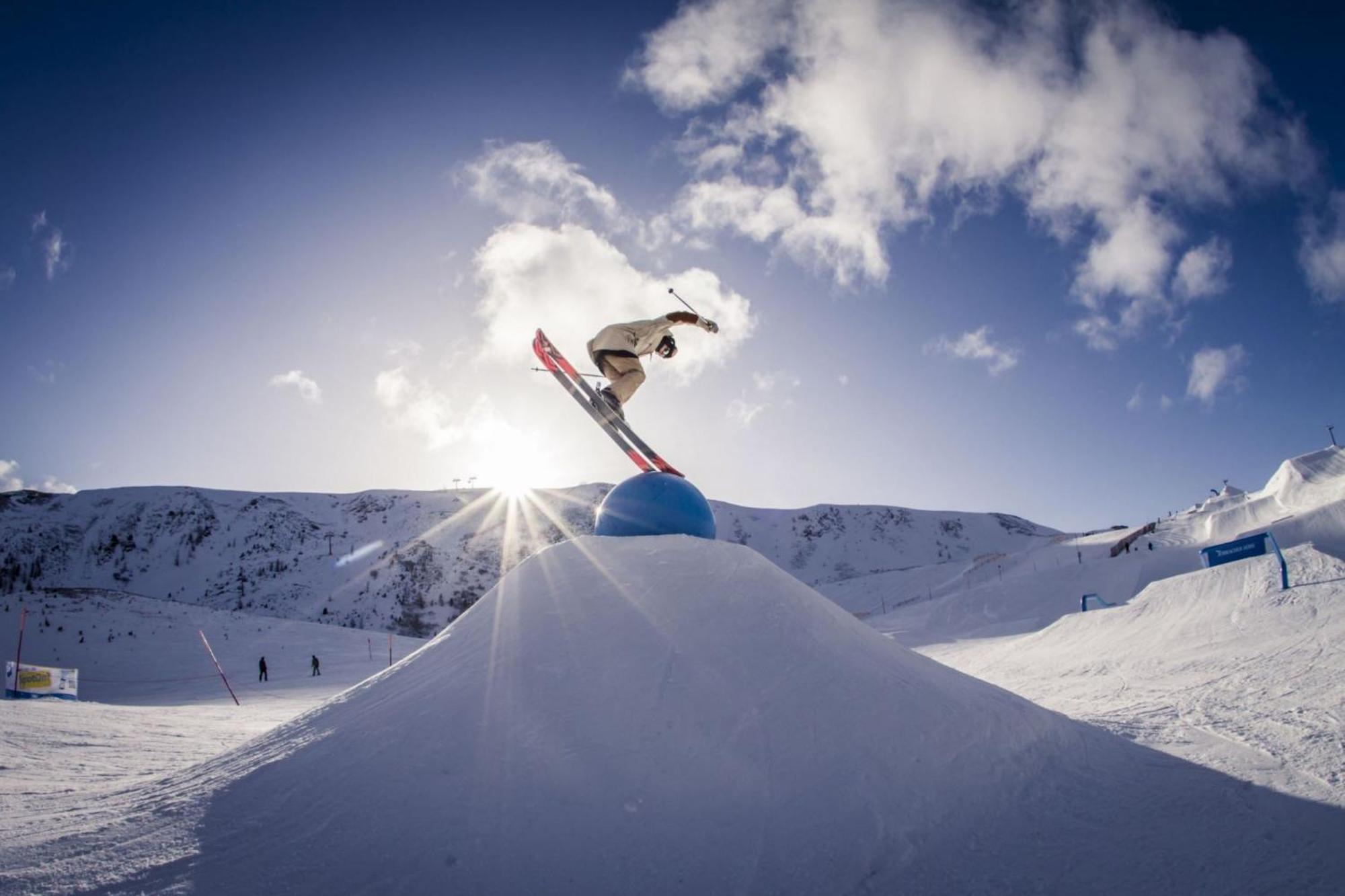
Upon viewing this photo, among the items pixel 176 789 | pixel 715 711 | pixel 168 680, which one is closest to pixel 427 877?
pixel 715 711

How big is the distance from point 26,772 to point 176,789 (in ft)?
14.9

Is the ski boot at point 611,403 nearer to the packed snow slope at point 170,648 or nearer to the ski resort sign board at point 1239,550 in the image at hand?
the ski resort sign board at point 1239,550

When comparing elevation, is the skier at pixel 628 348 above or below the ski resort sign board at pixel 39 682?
above

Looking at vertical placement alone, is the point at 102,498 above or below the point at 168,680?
above

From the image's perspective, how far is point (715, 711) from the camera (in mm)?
4816

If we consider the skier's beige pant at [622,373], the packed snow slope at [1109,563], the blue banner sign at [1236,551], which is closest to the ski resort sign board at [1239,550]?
the blue banner sign at [1236,551]

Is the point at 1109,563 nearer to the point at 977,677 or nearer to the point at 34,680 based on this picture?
the point at 977,677

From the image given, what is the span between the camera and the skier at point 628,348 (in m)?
9.09

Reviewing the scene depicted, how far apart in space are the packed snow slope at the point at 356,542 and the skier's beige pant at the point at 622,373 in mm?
35059

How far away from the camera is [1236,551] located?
1547cm

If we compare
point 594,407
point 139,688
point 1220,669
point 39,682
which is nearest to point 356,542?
point 139,688

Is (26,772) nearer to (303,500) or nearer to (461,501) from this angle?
(461,501)

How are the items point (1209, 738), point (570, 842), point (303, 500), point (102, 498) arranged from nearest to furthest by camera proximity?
1. point (570, 842)
2. point (1209, 738)
3. point (102, 498)
4. point (303, 500)

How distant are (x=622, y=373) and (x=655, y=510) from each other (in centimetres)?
256
